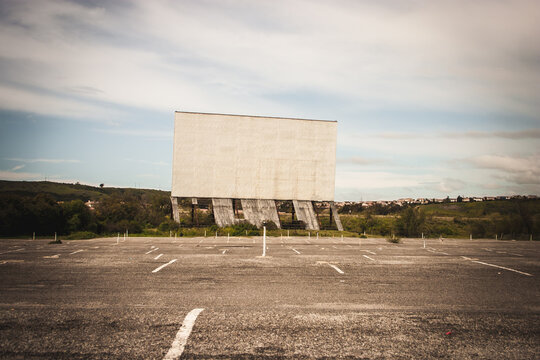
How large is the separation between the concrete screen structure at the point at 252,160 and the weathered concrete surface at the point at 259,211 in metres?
0.13

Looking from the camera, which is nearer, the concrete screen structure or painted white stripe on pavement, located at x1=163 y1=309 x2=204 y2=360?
painted white stripe on pavement, located at x1=163 y1=309 x2=204 y2=360

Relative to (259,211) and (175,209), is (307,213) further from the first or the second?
(175,209)

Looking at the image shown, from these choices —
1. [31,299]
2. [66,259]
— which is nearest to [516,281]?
[31,299]

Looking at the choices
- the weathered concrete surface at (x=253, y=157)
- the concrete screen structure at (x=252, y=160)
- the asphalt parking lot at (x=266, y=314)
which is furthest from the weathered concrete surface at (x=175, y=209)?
the asphalt parking lot at (x=266, y=314)

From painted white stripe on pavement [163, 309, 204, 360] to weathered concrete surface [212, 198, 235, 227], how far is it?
34701 millimetres

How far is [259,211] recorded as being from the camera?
4209 centimetres

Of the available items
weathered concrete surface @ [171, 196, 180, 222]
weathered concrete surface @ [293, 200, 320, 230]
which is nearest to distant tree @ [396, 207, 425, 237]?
weathered concrete surface @ [293, 200, 320, 230]

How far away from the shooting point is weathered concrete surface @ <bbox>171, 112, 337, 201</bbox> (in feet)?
139

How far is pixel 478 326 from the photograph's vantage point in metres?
6.25

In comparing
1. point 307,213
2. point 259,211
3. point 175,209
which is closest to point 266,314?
point 259,211

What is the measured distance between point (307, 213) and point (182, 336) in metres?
37.9

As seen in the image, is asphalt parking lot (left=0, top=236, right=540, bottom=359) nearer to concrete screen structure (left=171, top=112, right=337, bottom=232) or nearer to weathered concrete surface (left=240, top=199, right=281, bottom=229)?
weathered concrete surface (left=240, top=199, right=281, bottom=229)

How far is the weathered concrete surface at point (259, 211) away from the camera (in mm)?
Result: 41594

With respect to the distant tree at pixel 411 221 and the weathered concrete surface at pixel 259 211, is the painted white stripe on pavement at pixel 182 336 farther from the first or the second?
the distant tree at pixel 411 221
